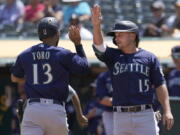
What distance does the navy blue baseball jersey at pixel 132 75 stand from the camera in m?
7.63

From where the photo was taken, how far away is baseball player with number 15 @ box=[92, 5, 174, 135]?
7633 mm

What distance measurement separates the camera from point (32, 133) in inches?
294

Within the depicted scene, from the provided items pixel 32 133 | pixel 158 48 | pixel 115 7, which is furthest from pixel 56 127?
pixel 115 7

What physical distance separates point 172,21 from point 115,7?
6.98 feet

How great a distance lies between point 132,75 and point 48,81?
0.86 meters

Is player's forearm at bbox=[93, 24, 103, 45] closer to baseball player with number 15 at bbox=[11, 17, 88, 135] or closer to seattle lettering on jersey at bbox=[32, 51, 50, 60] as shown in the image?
baseball player with number 15 at bbox=[11, 17, 88, 135]

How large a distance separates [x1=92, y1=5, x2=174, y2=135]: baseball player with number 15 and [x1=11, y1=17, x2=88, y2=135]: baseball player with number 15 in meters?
0.31

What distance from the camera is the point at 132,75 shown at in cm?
763

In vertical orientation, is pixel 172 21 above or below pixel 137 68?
below

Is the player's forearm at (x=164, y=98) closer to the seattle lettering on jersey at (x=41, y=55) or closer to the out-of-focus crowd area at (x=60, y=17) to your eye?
the seattle lettering on jersey at (x=41, y=55)

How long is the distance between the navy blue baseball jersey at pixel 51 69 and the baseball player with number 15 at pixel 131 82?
0.99 ft

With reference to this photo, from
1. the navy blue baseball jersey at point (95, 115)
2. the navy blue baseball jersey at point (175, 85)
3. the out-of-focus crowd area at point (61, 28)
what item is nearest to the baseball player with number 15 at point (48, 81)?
the navy blue baseball jersey at point (175, 85)

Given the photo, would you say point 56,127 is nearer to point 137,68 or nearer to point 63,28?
point 137,68

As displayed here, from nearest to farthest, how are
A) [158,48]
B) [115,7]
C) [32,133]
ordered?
1. [32,133]
2. [158,48]
3. [115,7]
